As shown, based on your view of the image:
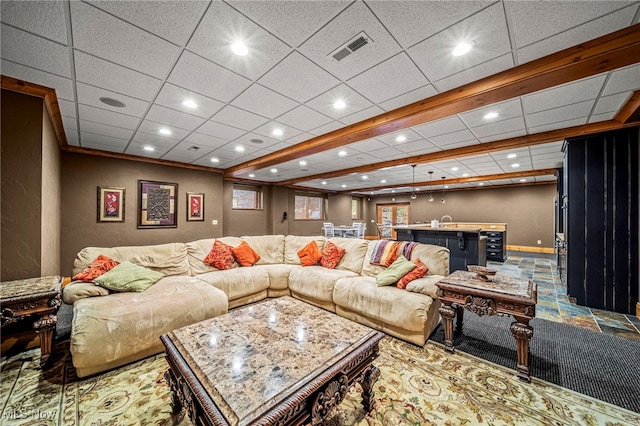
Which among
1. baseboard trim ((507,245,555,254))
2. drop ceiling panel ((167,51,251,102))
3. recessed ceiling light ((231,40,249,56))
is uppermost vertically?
recessed ceiling light ((231,40,249,56))

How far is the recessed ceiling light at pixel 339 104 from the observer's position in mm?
2758

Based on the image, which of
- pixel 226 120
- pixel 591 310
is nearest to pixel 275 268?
pixel 226 120

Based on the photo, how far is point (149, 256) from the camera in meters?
3.14

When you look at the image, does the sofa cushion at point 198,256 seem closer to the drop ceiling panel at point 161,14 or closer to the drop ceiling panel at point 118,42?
the drop ceiling panel at point 118,42

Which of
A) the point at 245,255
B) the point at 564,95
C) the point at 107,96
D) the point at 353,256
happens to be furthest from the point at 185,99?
the point at 564,95

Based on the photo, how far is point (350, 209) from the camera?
12.8 meters

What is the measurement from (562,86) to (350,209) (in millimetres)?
10514

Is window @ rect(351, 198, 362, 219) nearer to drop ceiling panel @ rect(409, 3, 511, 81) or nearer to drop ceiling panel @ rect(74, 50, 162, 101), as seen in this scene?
drop ceiling panel @ rect(409, 3, 511, 81)

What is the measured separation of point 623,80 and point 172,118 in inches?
194

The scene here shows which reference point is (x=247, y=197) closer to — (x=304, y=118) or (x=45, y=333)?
(x=304, y=118)

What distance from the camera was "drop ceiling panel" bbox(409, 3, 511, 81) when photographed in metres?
1.61

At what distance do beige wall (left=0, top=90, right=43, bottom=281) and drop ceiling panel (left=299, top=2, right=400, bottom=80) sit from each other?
2854 mm

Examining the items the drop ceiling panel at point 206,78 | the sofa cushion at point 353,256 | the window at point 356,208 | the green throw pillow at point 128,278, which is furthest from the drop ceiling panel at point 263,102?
the window at point 356,208

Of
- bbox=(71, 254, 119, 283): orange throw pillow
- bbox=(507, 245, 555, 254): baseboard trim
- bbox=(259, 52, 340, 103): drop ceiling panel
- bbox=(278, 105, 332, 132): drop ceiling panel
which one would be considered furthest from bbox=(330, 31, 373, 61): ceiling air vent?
bbox=(507, 245, 555, 254): baseboard trim
